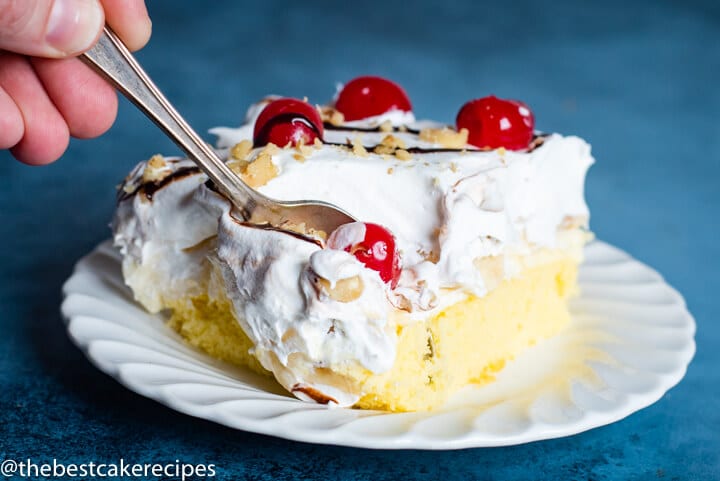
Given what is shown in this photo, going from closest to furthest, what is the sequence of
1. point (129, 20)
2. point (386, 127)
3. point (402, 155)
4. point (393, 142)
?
point (129, 20), point (402, 155), point (393, 142), point (386, 127)

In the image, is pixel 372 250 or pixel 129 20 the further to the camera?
pixel 129 20

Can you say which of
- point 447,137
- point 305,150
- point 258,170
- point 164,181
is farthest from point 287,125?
point 447,137

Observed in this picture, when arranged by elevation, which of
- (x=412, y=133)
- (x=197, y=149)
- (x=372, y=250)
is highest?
(x=412, y=133)

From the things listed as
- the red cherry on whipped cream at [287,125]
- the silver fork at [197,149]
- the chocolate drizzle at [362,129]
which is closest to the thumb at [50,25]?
the silver fork at [197,149]

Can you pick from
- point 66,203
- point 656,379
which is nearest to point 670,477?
point 656,379

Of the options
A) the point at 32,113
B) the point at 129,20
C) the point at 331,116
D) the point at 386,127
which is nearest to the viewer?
the point at 129,20

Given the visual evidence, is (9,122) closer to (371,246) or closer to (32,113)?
(32,113)

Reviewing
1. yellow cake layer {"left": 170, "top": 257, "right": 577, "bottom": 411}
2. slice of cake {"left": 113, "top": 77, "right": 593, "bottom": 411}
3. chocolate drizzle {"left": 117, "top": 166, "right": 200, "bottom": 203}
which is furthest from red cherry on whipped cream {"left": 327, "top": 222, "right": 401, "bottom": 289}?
chocolate drizzle {"left": 117, "top": 166, "right": 200, "bottom": 203}
